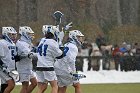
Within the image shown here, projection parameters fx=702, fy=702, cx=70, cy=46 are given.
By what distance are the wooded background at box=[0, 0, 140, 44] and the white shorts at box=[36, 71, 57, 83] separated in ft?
53.5

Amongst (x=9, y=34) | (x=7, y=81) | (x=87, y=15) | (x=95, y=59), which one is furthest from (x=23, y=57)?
(x=87, y=15)

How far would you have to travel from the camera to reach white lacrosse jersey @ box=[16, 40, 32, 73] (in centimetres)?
1962

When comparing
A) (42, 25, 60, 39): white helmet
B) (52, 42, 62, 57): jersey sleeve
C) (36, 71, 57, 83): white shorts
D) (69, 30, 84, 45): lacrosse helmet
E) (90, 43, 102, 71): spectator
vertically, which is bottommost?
(90, 43, 102, 71): spectator

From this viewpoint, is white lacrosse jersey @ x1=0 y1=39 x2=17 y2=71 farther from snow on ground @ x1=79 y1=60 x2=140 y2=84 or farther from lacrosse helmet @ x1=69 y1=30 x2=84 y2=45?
snow on ground @ x1=79 y1=60 x2=140 y2=84

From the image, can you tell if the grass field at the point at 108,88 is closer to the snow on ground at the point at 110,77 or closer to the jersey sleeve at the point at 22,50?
the snow on ground at the point at 110,77

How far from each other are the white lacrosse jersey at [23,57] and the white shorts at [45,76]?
4.37 feet

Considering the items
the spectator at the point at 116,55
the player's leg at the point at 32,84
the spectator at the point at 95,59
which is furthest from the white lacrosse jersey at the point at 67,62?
the spectator at the point at 116,55

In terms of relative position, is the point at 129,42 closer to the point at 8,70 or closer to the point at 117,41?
the point at 117,41

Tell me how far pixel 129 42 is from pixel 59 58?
1848 centimetres

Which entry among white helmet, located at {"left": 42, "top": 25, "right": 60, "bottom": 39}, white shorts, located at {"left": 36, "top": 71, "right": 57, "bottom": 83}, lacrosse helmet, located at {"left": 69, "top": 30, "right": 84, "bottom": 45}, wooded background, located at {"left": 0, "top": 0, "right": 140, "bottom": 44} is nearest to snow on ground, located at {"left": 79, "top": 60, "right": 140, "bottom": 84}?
wooded background, located at {"left": 0, "top": 0, "right": 140, "bottom": 44}

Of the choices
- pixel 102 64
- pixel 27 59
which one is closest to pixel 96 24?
pixel 102 64

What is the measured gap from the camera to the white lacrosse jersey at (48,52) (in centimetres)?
1828

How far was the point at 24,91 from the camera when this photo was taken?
1980cm

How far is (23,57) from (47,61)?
5.00ft
